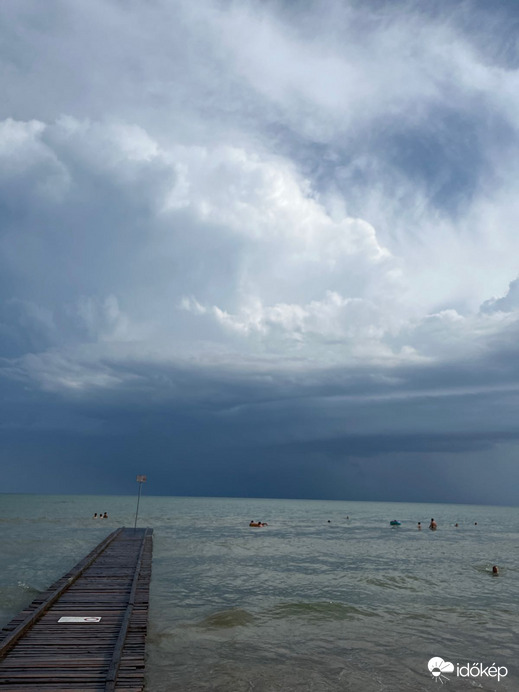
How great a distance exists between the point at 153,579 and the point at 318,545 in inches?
1092

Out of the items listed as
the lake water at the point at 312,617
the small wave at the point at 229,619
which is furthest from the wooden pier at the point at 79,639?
the small wave at the point at 229,619

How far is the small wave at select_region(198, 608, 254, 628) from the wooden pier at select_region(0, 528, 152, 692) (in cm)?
282

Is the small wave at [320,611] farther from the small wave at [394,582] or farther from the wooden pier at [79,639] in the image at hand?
the small wave at [394,582]

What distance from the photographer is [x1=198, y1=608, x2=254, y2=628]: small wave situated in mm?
18828

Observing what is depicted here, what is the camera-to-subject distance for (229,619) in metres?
19.6

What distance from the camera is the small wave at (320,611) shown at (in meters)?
20.6

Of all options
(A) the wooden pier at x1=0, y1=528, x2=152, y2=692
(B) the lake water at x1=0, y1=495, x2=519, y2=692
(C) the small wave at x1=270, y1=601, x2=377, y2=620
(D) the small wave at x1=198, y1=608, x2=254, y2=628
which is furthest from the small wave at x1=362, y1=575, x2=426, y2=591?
(A) the wooden pier at x1=0, y1=528, x2=152, y2=692

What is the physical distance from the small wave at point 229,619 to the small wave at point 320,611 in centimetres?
137

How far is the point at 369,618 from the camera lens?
20.5 m

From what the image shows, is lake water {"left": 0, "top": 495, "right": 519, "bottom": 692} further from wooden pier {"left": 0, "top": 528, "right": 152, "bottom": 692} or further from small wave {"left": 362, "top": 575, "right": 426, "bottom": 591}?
wooden pier {"left": 0, "top": 528, "right": 152, "bottom": 692}

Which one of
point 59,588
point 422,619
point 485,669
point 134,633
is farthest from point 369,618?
point 59,588

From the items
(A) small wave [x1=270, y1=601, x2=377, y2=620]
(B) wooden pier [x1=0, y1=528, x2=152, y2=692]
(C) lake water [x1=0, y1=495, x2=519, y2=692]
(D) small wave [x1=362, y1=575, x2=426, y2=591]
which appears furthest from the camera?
(D) small wave [x1=362, y1=575, x2=426, y2=591]

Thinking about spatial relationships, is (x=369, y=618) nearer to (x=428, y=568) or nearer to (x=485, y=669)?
(x=485, y=669)

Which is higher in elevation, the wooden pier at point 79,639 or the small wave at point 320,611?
the wooden pier at point 79,639
